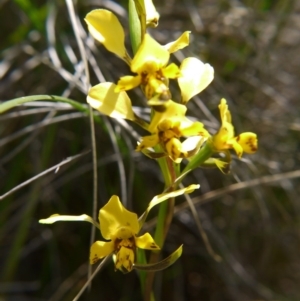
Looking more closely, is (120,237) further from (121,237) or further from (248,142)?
(248,142)

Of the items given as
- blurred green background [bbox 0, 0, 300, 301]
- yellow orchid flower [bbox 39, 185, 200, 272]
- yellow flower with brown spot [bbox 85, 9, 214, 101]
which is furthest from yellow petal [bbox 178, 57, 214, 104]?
blurred green background [bbox 0, 0, 300, 301]

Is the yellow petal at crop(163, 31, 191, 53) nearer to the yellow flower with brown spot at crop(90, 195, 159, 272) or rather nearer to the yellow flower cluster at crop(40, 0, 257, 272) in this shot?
the yellow flower cluster at crop(40, 0, 257, 272)

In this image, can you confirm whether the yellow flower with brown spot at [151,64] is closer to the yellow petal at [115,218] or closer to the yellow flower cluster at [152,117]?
the yellow flower cluster at [152,117]

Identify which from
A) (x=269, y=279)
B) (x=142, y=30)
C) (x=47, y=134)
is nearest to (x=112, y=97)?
(x=142, y=30)

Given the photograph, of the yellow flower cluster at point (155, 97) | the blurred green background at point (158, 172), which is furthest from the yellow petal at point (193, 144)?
the blurred green background at point (158, 172)

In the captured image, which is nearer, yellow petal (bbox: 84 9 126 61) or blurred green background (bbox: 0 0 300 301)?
yellow petal (bbox: 84 9 126 61)

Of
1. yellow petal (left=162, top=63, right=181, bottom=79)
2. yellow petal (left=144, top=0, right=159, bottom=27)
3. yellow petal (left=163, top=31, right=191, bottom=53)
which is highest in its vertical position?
yellow petal (left=144, top=0, right=159, bottom=27)

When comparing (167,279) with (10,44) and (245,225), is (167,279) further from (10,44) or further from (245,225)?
(10,44)
